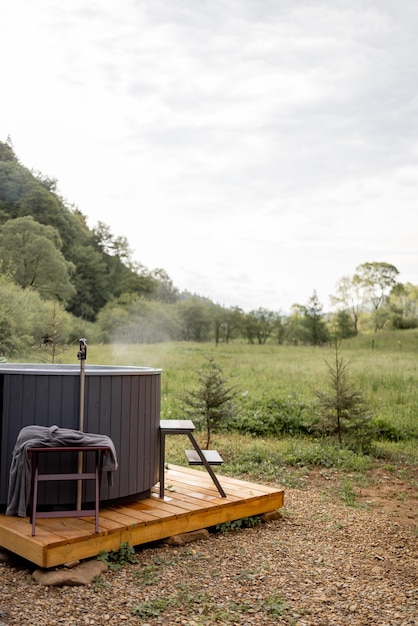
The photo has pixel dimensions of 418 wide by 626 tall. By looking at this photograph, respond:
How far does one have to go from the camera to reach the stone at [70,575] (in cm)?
358

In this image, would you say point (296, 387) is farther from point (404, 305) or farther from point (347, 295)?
point (347, 295)

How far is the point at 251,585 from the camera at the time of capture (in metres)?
3.72

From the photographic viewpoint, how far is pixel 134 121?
1714 cm

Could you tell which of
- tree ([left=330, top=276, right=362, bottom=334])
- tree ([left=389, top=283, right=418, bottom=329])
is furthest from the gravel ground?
tree ([left=330, top=276, right=362, bottom=334])

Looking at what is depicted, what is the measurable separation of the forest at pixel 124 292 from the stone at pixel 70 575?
20639 millimetres

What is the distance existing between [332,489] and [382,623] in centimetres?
345

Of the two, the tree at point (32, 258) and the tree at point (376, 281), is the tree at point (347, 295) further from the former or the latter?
the tree at point (32, 258)

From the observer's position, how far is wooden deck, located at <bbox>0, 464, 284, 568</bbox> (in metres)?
3.75

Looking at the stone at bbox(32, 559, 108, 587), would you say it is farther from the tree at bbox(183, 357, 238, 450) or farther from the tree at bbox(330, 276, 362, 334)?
the tree at bbox(330, 276, 362, 334)

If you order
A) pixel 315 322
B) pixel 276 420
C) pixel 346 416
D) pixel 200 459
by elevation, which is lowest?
pixel 276 420

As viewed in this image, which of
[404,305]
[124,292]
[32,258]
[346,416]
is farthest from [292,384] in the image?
[124,292]

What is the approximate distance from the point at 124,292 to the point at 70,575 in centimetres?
3193

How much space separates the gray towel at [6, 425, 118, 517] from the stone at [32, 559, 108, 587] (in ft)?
1.87

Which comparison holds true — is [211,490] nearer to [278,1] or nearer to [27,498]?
[27,498]
